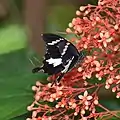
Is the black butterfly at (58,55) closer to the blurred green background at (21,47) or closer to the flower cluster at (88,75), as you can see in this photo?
the flower cluster at (88,75)

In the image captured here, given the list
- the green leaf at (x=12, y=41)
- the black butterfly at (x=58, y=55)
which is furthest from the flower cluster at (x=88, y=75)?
the green leaf at (x=12, y=41)

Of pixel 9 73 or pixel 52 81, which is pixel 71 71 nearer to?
pixel 52 81

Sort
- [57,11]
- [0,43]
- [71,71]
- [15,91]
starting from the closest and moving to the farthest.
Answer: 1. [71,71]
2. [15,91]
3. [0,43]
4. [57,11]

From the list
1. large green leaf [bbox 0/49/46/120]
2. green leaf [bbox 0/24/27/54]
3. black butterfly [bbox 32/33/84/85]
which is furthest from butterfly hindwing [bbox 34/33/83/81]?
green leaf [bbox 0/24/27/54]

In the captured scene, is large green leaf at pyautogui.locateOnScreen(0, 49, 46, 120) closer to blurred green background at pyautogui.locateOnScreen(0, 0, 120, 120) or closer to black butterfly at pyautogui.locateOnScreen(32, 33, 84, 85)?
blurred green background at pyautogui.locateOnScreen(0, 0, 120, 120)

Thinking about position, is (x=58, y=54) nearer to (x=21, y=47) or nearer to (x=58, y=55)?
(x=58, y=55)

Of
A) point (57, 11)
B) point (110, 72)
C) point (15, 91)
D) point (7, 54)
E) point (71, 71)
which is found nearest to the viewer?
point (110, 72)

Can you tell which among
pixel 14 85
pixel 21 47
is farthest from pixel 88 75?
pixel 21 47

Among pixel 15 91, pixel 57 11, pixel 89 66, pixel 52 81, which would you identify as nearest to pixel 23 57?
pixel 15 91
